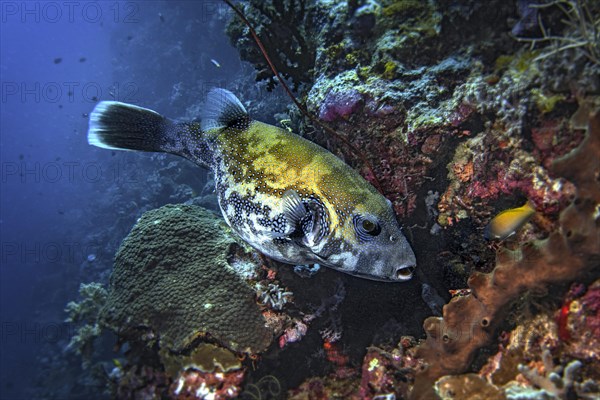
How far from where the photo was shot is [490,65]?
3041 millimetres

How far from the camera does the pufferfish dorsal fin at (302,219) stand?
287 centimetres

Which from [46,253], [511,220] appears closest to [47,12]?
[46,253]

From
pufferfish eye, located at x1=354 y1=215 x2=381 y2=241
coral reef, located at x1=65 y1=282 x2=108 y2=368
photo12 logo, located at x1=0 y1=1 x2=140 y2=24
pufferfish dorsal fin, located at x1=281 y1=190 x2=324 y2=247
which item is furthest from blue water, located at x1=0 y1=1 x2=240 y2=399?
pufferfish eye, located at x1=354 y1=215 x2=381 y2=241

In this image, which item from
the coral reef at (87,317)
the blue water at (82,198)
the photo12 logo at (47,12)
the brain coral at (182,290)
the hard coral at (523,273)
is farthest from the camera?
the photo12 logo at (47,12)

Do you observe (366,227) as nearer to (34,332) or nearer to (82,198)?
(34,332)

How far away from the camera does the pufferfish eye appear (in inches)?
111

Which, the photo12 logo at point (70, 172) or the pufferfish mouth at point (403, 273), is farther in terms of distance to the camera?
the photo12 logo at point (70, 172)

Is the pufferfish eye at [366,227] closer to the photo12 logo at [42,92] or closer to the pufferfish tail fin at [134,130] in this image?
the pufferfish tail fin at [134,130]

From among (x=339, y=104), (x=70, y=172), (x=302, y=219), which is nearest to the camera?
(x=302, y=219)

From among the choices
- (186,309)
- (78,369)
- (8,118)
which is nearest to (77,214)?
(78,369)

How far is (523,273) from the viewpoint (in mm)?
2459

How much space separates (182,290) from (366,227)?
8.89ft

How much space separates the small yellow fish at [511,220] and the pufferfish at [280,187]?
75 centimetres

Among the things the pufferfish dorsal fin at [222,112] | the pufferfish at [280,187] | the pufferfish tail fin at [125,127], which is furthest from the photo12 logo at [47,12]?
the pufferfish dorsal fin at [222,112]
